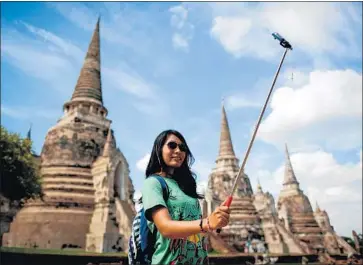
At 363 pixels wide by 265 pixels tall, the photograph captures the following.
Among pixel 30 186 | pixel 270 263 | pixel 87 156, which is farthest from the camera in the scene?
pixel 87 156

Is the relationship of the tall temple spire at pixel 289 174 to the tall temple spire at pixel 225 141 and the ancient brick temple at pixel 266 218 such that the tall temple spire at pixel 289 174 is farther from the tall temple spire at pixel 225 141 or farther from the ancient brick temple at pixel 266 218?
the tall temple spire at pixel 225 141

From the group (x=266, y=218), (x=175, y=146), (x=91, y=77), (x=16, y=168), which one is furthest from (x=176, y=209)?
(x=266, y=218)

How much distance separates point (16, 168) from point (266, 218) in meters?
26.3

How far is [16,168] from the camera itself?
640 inches

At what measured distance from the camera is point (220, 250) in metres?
23.8

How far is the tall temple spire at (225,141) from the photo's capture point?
138ft

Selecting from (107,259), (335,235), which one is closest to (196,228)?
(107,259)

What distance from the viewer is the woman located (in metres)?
2.13

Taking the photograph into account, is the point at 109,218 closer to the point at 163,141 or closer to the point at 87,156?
the point at 87,156

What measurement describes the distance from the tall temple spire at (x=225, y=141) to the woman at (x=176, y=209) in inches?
1555

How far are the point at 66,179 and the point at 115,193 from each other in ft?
12.2

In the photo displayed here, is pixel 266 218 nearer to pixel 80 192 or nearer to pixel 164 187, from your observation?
pixel 80 192

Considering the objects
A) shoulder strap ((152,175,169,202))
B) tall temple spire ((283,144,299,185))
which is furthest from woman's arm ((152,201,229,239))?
tall temple spire ((283,144,299,185))

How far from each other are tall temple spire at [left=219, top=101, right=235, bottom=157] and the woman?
39.5 metres
